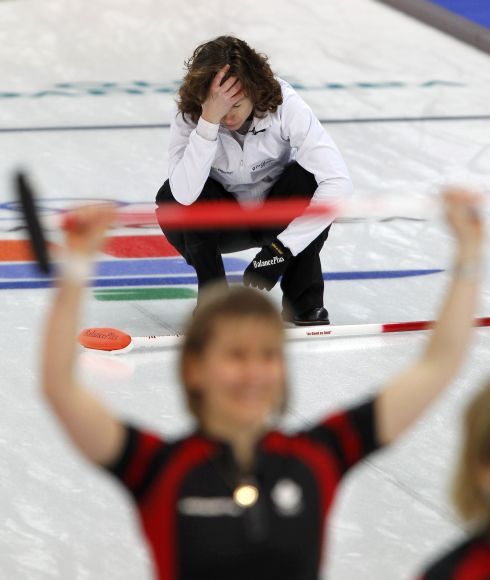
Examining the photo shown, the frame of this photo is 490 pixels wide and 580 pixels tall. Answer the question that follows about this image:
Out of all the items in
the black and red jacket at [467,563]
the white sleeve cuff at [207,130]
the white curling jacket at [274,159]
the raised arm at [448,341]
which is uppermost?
the raised arm at [448,341]

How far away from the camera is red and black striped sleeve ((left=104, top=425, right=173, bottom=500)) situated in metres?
1.47

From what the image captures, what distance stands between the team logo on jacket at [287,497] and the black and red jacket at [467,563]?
0.15 m

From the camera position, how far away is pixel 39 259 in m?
1.52

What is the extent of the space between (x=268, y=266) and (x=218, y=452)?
208 cm

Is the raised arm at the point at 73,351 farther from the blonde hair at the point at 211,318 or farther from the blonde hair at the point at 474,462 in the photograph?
the blonde hair at the point at 474,462

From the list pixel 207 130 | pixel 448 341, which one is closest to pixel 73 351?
pixel 448 341

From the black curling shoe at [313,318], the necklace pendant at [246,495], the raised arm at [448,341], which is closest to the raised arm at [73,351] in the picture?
the necklace pendant at [246,495]

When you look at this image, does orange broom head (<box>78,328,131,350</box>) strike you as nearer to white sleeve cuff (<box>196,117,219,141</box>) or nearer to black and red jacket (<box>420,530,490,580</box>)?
white sleeve cuff (<box>196,117,219,141</box>)

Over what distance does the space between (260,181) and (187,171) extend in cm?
24

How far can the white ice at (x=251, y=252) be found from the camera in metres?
2.56

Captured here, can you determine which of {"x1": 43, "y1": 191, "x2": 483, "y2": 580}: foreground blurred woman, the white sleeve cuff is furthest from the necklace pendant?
the white sleeve cuff

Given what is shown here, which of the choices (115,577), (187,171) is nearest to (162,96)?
(187,171)

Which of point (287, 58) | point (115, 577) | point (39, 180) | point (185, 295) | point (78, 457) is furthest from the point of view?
point (287, 58)

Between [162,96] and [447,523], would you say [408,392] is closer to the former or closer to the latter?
[447,523]
